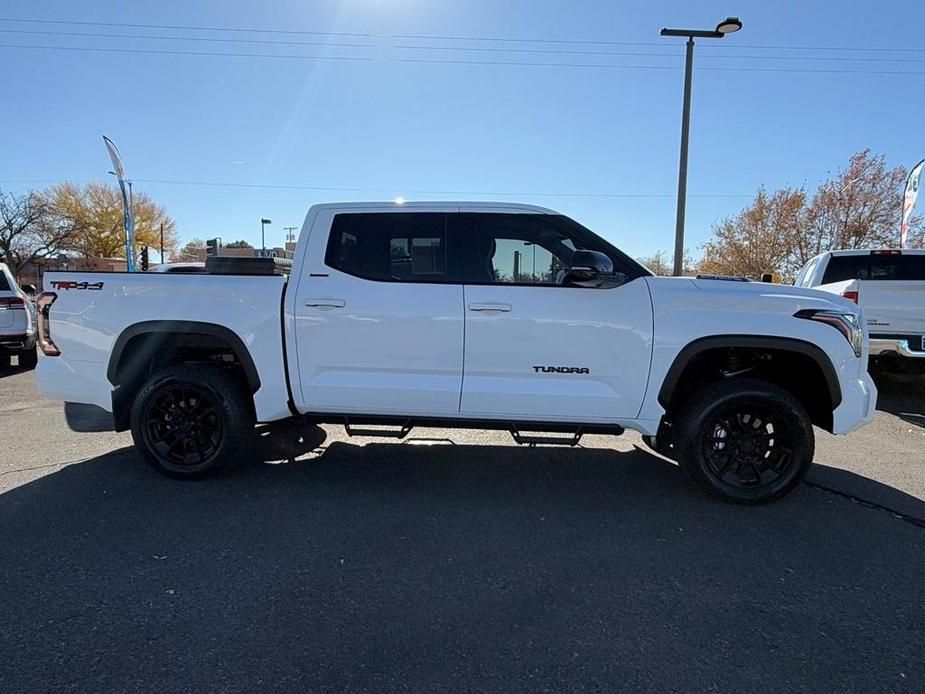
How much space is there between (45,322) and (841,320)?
6.05 meters

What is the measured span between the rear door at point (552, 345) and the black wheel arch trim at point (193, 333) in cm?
165

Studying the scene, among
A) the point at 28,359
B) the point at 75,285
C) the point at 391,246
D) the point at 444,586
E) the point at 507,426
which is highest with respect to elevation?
the point at 391,246

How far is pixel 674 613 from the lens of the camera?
8.72ft

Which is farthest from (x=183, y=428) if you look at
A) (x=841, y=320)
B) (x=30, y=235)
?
(x=30, y=235)

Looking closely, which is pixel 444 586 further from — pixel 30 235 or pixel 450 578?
pixel 30 235

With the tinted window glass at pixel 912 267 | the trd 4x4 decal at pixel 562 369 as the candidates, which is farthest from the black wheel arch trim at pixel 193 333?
the tinted window glass at pixel 912 267

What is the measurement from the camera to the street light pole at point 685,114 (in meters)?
11.3

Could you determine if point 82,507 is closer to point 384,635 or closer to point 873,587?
point 384,635

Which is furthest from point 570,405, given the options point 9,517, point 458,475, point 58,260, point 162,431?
point 58,260

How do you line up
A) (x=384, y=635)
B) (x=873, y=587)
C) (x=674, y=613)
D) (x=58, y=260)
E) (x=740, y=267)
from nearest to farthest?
(x=384, y=635) → (x=674, y=613) → (x=873, y=587) → (x=740, y=267) → (x=58, y=260)

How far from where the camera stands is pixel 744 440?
3920 millimetres

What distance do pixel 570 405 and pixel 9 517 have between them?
3.85m

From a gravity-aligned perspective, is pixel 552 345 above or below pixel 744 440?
above

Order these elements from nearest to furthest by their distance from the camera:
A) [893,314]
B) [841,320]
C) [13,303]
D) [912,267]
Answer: [841,320]
[893,314]
[912,267]
[13,303]
